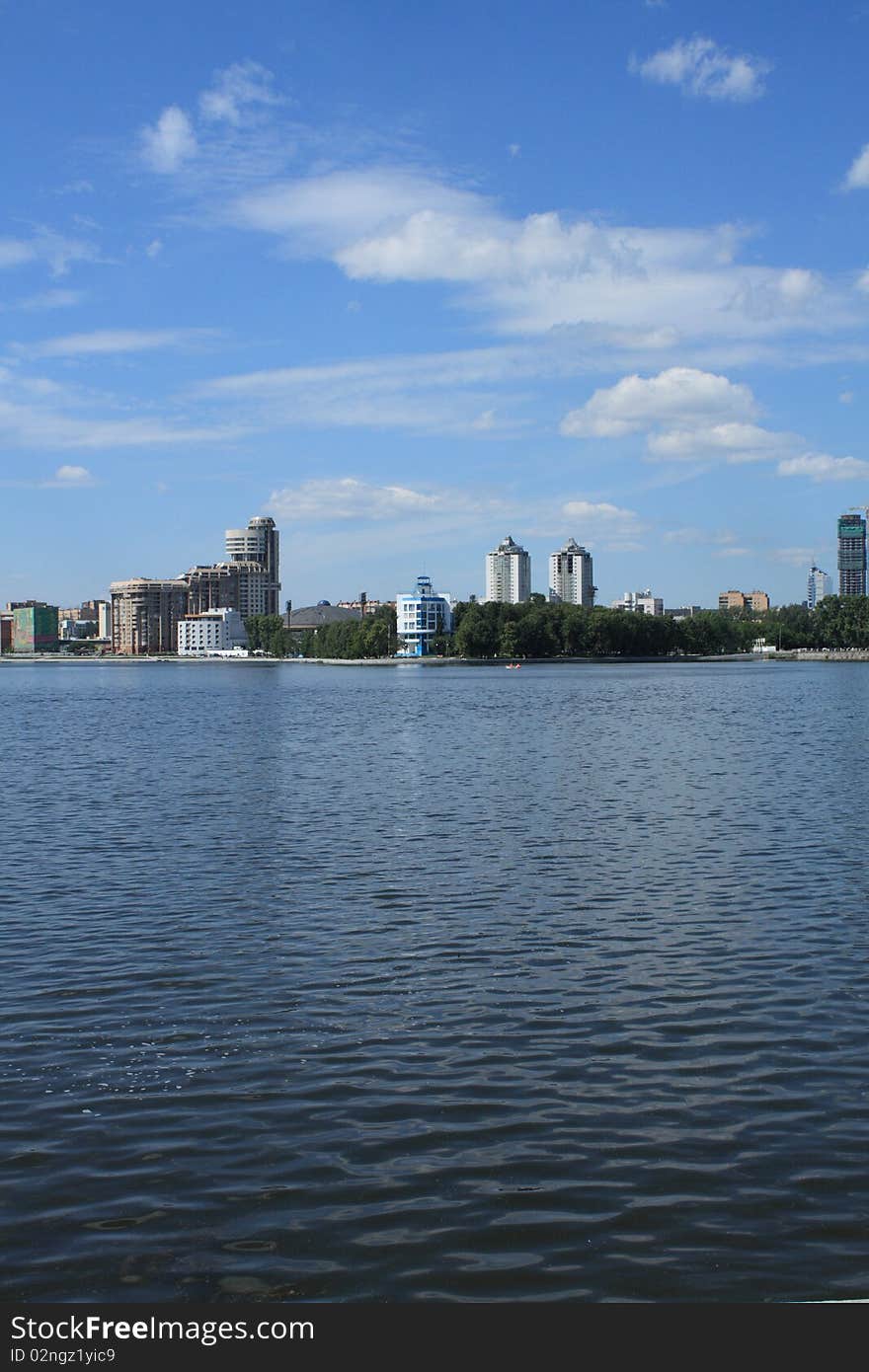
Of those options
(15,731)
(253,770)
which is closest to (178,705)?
(15,731)

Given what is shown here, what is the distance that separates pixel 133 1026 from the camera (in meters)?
12.1

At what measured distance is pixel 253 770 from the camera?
122 feet

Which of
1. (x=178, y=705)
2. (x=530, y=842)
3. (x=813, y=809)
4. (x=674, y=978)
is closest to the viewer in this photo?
(x=674, y=978)

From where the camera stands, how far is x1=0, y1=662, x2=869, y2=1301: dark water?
762 centimetres

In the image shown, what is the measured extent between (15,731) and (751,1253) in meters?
55.6

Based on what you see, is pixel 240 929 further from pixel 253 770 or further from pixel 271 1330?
pixel 253 770

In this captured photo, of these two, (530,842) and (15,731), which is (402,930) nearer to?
(530,842)

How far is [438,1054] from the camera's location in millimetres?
11070

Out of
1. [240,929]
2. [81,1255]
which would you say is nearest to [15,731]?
[240,929]

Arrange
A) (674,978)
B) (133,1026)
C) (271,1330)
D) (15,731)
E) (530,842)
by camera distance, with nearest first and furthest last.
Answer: (271,1330)
(133,1026)
(674,978)
(530,842)
(15,731)

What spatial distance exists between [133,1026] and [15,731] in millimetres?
49630

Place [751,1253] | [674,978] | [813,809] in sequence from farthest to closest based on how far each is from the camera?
1. [813,809]
2. [674,978]
3. [751,1253]

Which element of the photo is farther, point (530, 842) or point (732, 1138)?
point (530, 842)

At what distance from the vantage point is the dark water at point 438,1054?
762 cm
